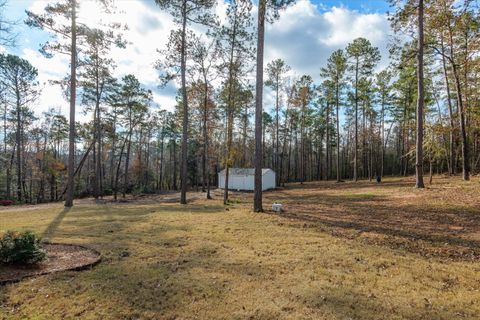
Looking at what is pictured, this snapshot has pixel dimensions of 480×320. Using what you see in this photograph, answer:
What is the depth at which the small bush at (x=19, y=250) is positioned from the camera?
456 cm

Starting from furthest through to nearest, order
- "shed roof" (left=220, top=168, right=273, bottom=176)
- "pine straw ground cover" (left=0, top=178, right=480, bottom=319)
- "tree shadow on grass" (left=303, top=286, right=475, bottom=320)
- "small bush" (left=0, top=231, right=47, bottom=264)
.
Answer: "shed roof" (left=220, top=168, right=273, bottom=176) → "small bush" (left=0, top=231, right=47, bottom=264) → "pine straw ground cover" (left=0, top=178, right=480, bottom=319) → "tree shadow on grass" (left=303, top=286, right=475, bottom=320)

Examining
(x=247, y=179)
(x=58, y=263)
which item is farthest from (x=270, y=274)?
(x=247, y=179)

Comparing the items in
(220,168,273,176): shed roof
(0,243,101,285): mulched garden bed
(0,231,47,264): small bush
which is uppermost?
(220,168,273,176): shed roof

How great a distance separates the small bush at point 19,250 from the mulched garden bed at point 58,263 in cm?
11

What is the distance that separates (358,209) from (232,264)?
6.94 meters

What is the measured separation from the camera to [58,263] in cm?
487

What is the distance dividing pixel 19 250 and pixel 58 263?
63 centimetres

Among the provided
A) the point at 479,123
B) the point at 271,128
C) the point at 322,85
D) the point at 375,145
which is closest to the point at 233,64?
the point at 479,123

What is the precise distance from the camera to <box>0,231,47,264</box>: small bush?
4.56 meters

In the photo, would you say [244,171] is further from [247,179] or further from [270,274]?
A: [270,274]

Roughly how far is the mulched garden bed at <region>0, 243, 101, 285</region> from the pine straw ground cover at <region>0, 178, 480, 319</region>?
0.19m

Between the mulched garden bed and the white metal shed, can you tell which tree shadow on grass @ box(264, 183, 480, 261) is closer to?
the mulched garden bed

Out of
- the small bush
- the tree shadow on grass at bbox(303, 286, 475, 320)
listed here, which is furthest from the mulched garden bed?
the tree shadow on grass at bbox(303, 286, 475, 320)

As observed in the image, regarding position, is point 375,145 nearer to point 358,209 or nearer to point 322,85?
point 322,85
